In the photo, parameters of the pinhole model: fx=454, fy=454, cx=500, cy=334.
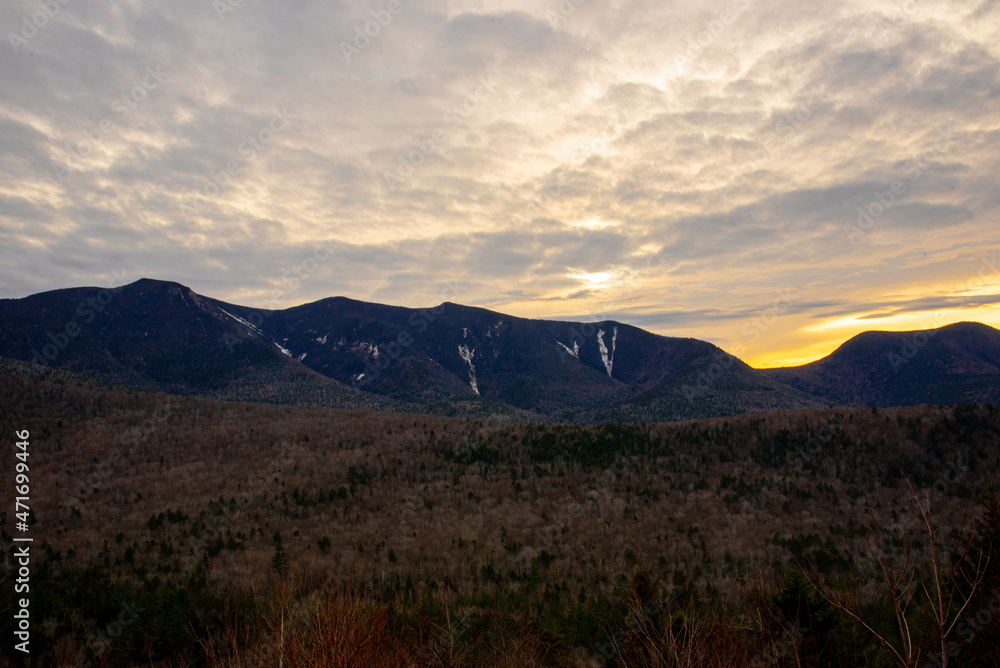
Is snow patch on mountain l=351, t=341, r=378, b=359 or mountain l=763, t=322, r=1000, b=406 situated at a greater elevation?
snow patch on mountain l=351, t=341, r=378, b=359

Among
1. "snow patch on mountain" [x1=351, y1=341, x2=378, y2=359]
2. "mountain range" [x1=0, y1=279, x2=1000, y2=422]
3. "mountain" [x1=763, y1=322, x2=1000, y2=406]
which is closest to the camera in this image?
"mountain range" [x1=0, y1=279, x2=1000, y2=422]

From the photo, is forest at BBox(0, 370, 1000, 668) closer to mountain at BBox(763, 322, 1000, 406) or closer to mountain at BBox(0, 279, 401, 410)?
mountain at BBox(0, 279, 401, 410)

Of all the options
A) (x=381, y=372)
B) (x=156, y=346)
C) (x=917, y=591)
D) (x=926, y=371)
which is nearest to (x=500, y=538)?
(x=917, y=591)

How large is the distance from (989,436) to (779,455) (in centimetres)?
1363

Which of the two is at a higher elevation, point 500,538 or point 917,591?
point 500,538

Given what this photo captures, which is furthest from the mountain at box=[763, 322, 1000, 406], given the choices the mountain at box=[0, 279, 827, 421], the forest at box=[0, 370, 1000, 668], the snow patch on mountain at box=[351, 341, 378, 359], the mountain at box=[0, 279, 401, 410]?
the mountain at box=[0, 279, 401, 410]

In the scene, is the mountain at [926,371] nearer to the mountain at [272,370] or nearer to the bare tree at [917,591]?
the mountain at [272,370]

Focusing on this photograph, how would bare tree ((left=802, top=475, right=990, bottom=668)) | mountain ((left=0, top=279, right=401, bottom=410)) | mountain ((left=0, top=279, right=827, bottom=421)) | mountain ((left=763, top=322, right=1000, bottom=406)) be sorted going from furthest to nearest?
mountain ((left=763, top=322, right=1000, bottom=406)) → mountain ((left=0, top=279, right=827, bottom=421)) → mountain ((left=0, top=279, right=401, bottom=410)) → bare tree ((left=802, top=475, right=990, bottom=668))

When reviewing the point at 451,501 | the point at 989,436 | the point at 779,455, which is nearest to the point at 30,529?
the point at 451,501

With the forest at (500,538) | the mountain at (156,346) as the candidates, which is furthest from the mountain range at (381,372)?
the forest at (500,538)

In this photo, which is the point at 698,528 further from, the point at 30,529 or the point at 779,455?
the point at 30,529

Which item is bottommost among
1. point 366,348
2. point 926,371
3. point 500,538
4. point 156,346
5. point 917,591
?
point 917,591

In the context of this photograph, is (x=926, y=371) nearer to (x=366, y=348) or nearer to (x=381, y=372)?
(x=381, y=372)

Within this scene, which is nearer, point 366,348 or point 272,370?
point 272,370
